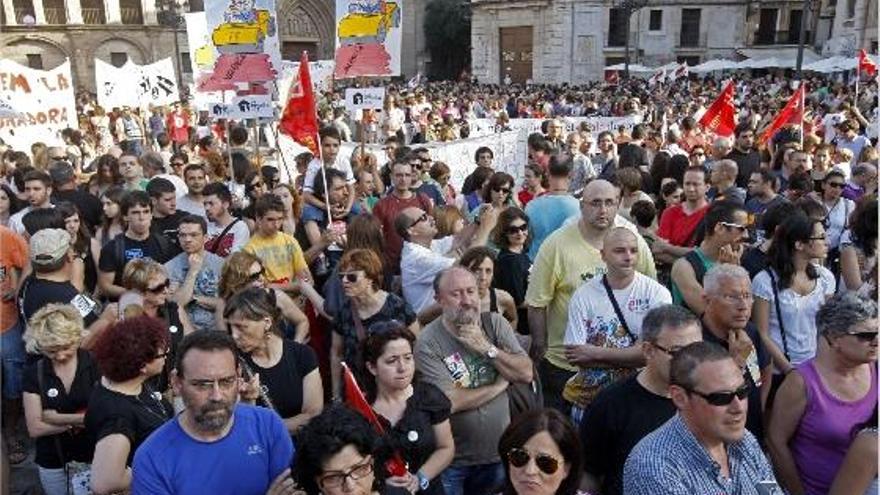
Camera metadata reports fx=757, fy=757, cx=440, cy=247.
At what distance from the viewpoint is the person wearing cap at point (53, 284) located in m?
4.19

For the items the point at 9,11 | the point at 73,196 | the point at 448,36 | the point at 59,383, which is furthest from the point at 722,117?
the point at 9,11

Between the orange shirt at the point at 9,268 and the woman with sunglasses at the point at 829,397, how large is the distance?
423cm

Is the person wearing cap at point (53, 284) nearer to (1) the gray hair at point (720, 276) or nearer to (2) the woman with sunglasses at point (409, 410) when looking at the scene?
(2) the woman with sunglasses at point (409, 410)

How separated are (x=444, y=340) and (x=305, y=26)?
47869mm

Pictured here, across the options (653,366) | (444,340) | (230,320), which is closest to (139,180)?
(230,320)

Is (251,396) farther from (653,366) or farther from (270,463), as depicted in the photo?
(653,366)

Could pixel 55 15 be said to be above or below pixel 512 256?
above

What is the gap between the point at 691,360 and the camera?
2408 mm

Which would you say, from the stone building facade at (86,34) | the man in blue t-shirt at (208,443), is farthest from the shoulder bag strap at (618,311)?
the stone building facade at (86,34)

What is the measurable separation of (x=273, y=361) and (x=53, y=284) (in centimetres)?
169

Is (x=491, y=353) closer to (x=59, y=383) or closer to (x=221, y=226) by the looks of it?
(x=59, y=383)

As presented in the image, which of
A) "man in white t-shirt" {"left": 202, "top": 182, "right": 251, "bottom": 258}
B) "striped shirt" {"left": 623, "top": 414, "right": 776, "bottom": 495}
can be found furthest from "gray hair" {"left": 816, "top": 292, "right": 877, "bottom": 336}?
"man in white t-shirt" {"left": 202, "top": 182, "right": 251, "bottom": 258}

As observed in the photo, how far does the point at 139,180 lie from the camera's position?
23.5ft

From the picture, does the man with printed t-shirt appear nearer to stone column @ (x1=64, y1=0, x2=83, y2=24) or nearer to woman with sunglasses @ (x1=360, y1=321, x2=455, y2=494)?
woman with sunglasses @ (x1=360, y1=321, x2=455, y2=494)
